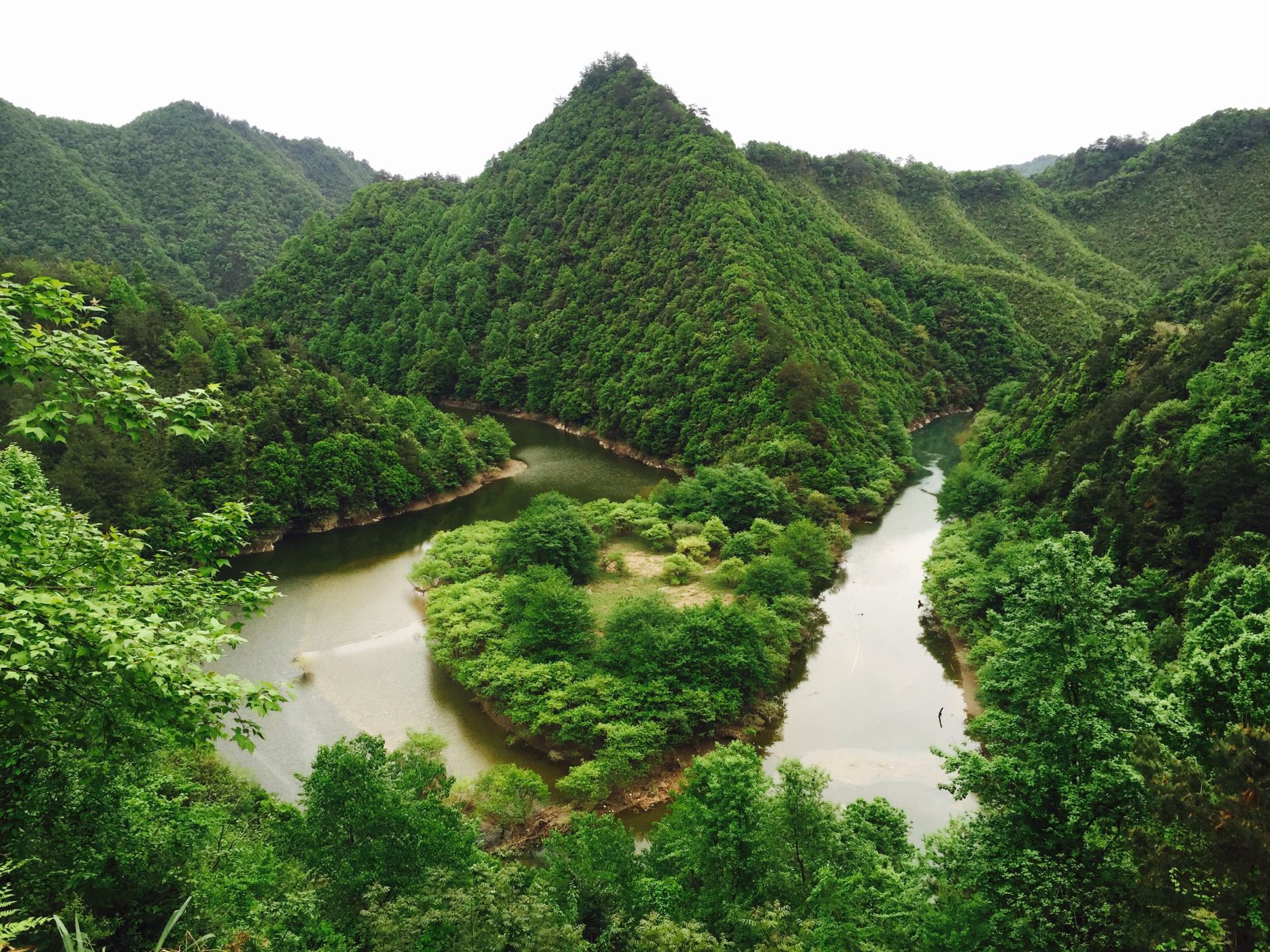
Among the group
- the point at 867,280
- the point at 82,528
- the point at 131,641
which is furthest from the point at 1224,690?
the point at 867,280

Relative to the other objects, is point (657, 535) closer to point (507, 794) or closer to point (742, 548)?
point (742, 548)

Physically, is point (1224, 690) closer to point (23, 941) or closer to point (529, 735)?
point (23, 941)

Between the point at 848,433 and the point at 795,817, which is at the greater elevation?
the point at 848,433

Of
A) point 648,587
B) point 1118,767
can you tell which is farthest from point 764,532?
point 1118,767

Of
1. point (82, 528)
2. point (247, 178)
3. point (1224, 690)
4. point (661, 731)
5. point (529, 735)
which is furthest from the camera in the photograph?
point (247, 178)

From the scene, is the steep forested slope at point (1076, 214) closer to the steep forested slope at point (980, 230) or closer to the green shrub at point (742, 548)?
the steep forested slope at point (980, 230)

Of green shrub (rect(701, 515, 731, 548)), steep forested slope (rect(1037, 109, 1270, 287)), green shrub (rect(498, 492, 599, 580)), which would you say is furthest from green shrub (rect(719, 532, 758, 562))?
steep forested slope (rect(1037, 109, 1270, 287))

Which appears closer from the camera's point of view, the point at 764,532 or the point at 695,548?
the point at 695,548
